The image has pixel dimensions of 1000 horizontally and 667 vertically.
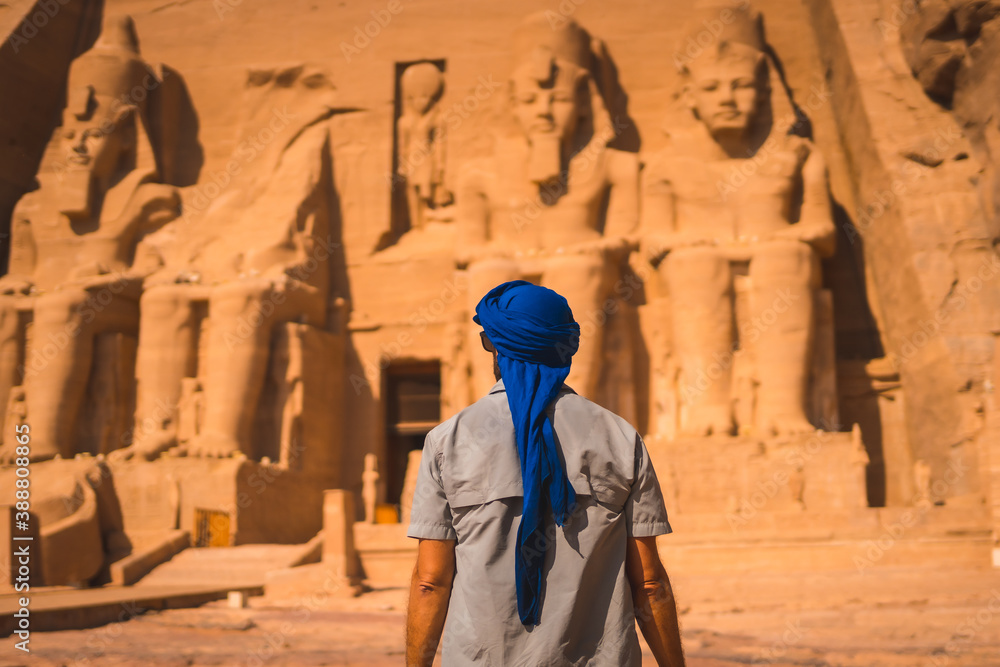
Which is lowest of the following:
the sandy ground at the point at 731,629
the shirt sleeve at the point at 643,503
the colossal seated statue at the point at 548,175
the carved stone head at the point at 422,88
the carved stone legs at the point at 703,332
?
the sandy ground at the point at 731,629

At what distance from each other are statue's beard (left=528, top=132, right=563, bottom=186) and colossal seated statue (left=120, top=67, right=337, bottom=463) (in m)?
2.54

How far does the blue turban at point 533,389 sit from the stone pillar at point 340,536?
20.8 ft

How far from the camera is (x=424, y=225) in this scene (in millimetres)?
11977

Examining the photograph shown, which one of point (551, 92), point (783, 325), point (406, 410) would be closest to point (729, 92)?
point (551, 92)

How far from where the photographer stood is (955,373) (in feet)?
28.6

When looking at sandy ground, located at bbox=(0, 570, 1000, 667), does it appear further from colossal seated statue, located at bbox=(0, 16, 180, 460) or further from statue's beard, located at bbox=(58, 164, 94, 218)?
statue's beard, located at bbox=(58, 164, 94, 218)

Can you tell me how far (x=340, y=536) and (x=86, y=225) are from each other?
6011 mm

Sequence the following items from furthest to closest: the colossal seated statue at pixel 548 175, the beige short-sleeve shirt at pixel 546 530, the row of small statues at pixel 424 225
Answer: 1. the colossal seated statue at pixel 548 175
2. the row of small statues at pixel 424 225
3. the beige short-sleeve shirt at pixel 546 530

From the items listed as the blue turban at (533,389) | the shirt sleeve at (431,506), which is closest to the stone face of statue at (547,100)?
the blue turban at (533,389)

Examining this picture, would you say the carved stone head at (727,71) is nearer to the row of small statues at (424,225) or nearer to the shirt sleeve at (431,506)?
the row of small statues at (424,225)

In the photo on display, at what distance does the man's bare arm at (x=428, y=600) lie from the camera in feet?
4.85

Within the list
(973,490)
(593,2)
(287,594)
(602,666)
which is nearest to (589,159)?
(593,2)

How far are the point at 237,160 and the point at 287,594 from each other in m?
6.42

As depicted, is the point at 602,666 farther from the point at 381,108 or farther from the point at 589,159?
the point at 381,108
